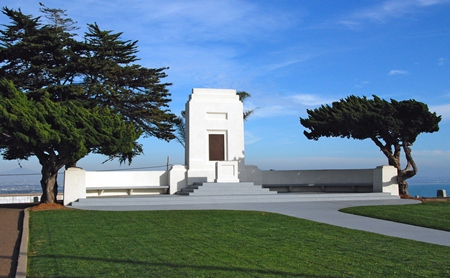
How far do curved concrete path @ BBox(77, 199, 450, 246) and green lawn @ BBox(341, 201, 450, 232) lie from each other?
18.4 inches

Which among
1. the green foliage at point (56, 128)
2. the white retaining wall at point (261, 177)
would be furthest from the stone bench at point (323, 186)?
the green foliage at point (56, 128)

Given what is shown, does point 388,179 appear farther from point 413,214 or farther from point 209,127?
point 209,127

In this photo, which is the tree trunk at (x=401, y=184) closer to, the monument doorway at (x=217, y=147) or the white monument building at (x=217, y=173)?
the white monument building at (x=217, y=173)

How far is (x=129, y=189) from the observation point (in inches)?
1028

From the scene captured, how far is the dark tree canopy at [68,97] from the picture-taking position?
19.6 metres

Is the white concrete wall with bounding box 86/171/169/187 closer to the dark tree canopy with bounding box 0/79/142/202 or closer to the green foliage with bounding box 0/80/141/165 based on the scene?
the dark tree canopy with bounding box 0/79/142/202

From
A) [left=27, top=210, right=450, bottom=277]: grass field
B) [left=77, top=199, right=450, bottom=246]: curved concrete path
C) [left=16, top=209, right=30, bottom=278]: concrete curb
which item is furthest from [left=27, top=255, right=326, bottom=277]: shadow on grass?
[left=77, top=199, right=450, bottom=246]: curved concrete path

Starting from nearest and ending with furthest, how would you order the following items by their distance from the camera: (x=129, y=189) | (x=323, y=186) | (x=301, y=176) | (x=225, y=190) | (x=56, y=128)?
(x=56, y=128), (x=225, y=190), (x=129, y=189), (x=323, y=186), (x=301, y=176)

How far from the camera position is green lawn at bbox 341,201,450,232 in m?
14.0

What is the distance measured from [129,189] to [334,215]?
42.3ft

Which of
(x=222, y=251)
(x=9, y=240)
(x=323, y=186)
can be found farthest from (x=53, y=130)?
(x=323, y=186)

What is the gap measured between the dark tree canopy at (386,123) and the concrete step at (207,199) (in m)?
3.00

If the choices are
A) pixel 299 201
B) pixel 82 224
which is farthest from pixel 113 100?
pixel 82 224

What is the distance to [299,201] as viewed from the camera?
73.3 feet
